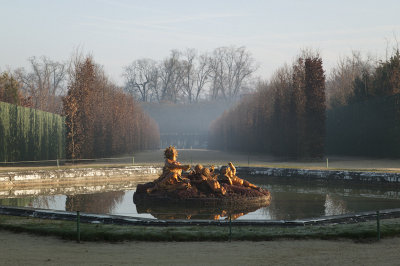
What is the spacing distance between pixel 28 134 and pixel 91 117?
4594 millimetres

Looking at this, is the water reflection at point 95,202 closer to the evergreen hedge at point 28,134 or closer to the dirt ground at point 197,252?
the dirt ground at point 197,252

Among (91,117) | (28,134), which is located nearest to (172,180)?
(28,134)

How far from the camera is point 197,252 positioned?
8.49 m

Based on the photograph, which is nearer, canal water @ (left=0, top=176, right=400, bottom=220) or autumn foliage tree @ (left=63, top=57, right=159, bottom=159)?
canal water @ (left=0, top=176, right=400, bottom=220)

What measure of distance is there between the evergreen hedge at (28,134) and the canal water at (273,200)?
29.0 ft

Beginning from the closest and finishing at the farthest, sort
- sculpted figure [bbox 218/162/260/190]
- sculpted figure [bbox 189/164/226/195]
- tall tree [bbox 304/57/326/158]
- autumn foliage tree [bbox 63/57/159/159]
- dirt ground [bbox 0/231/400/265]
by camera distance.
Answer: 1. dirt ground [bbox 0/231/400/265]
2. sculpted figure [bbox 189/164/226/195]
3. sculpted figure [bbox 218/162/260/190]
4. autumn foliage tree [bbox 63/57/159/159]
5. tall tree [bbox 304/57/326/158]

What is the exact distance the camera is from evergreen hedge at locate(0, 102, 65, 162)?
27578mm

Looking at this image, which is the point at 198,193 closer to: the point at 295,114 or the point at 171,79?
the point at 295,114

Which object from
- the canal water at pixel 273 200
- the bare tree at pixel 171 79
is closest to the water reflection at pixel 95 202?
the canal water at pixel 273 200

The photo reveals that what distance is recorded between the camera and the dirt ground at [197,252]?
7.80m

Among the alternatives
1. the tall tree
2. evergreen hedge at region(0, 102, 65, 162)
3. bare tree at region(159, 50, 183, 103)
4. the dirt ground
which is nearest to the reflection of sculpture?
the dirt ground

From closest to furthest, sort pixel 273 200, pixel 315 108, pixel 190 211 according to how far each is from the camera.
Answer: pixel 190 211
pixel 273 200
pixel 315 108

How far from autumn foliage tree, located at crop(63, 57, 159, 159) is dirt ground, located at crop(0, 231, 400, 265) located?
71.5ft

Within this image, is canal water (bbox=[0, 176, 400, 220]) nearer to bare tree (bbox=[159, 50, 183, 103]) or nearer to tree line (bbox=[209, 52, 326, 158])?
tree line (bbox=[209, 52, 326, 158])
